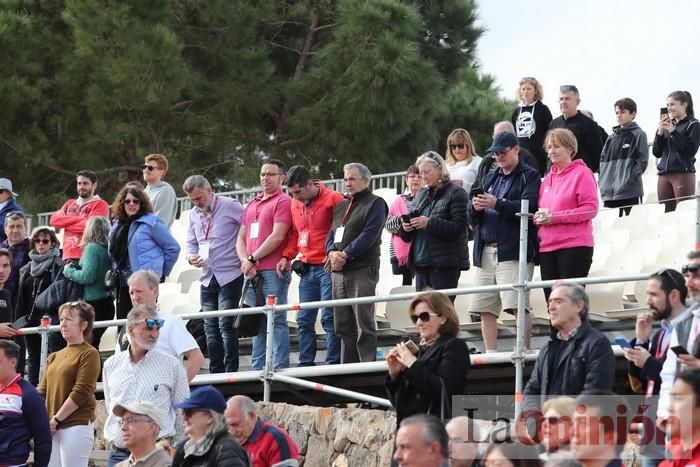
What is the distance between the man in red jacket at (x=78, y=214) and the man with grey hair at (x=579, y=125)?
401cm

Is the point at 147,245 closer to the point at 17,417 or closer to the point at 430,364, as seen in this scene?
the point at 17,417

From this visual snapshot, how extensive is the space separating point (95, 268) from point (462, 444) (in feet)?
18.8

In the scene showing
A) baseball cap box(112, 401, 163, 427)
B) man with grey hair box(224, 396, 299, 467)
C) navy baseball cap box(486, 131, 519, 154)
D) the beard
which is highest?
navy baseball cap box(486, 131, 519, 154)

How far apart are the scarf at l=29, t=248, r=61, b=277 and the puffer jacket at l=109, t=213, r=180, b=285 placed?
3.22 ft

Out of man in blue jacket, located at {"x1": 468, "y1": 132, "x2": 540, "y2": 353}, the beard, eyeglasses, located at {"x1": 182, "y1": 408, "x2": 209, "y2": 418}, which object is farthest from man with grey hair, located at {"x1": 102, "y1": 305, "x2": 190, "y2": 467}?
the beard

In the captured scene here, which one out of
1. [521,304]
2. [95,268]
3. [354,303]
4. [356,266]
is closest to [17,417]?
[354,303]

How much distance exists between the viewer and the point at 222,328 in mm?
12141

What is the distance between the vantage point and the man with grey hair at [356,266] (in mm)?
11391

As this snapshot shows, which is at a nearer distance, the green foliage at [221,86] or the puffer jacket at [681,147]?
the puffer jacket at [681,147]

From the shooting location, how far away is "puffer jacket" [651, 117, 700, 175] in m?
12.9

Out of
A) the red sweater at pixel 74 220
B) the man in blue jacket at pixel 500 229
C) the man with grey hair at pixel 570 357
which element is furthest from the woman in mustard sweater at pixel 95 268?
the man with grey hair at pixel 570 357

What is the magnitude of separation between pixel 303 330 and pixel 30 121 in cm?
1307

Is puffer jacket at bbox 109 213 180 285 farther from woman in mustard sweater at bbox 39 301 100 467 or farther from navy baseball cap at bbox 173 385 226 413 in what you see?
navy baseball cap at bbox 173 385 226 413

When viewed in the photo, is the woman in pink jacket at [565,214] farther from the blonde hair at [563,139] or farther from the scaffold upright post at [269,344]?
the scaffold upright post at [269,344]
